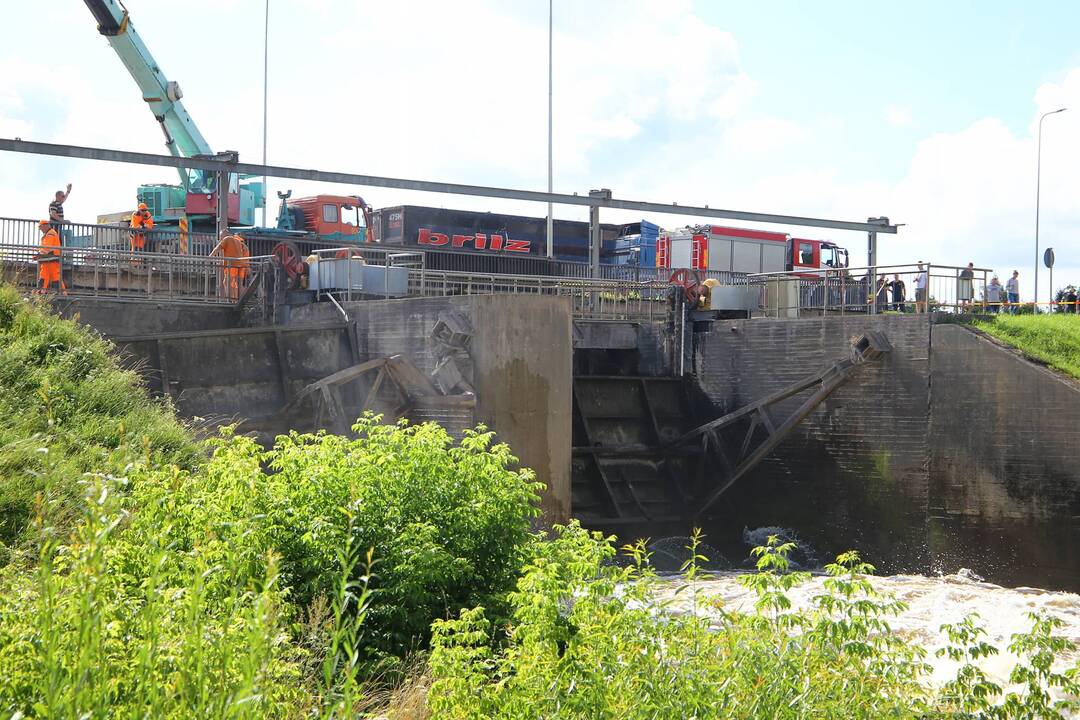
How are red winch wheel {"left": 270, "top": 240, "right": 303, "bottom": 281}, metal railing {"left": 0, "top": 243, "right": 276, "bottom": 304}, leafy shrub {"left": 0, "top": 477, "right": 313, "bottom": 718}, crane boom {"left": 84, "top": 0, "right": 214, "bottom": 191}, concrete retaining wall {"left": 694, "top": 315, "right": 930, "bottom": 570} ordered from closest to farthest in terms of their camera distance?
leafy shrub {"left": 0, "top": 477, "right": 313, "bottom": 718} → concrete retaining wall {"left": 694, "top": 315, "right": 930, "bottom": 570} → metal railing {"left": 0, "top": 243, "right": 276, "bottom": 304} → red winch wheel {"left": 270, "top": 240, "right": 303, "bottom": 281} → crane boom {"left": 84, "top": 0, "right": 214, "bottom": 191}

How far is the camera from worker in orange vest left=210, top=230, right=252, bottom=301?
22969mm

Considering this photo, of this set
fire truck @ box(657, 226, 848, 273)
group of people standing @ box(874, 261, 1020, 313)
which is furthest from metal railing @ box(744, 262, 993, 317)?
fire truck @ box(657, 226, 848, 273)

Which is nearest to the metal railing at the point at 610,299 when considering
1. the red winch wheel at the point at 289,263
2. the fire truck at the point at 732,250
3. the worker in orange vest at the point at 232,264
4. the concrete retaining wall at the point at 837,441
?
the concrete retaining wall at the point at 837,441

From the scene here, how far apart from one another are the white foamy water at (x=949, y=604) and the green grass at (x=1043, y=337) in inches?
154

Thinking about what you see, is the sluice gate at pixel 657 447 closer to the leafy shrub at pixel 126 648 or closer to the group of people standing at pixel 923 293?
the group of people standing at pixel 923 293

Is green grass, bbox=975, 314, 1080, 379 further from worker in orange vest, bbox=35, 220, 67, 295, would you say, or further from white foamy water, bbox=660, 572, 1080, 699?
worker in orange vest, bbox=35, 220, 67, 295

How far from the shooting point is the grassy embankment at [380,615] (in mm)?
5262

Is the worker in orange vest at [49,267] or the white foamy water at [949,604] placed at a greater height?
the worker in orange vest at [49,267]

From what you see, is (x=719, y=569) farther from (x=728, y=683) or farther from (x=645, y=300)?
(x=728, y=683)

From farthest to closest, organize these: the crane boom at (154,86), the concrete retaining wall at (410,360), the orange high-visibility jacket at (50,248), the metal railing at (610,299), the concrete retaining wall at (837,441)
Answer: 1. the crane boom at (154,86)
2. the metal railing at (610,299)
3. the orange high-visibility jacket at (50,248)
4. the concrete retaining wall at (837,441)
5. the concrete retaining wall at (410,360)

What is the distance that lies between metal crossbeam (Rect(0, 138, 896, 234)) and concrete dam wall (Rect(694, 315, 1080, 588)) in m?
6.75

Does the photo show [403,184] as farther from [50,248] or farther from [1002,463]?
[1002,463]

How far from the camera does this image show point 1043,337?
19.8m

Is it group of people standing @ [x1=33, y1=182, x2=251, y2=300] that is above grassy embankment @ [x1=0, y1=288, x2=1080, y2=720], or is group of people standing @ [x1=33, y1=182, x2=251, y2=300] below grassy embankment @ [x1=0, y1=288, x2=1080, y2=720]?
above
